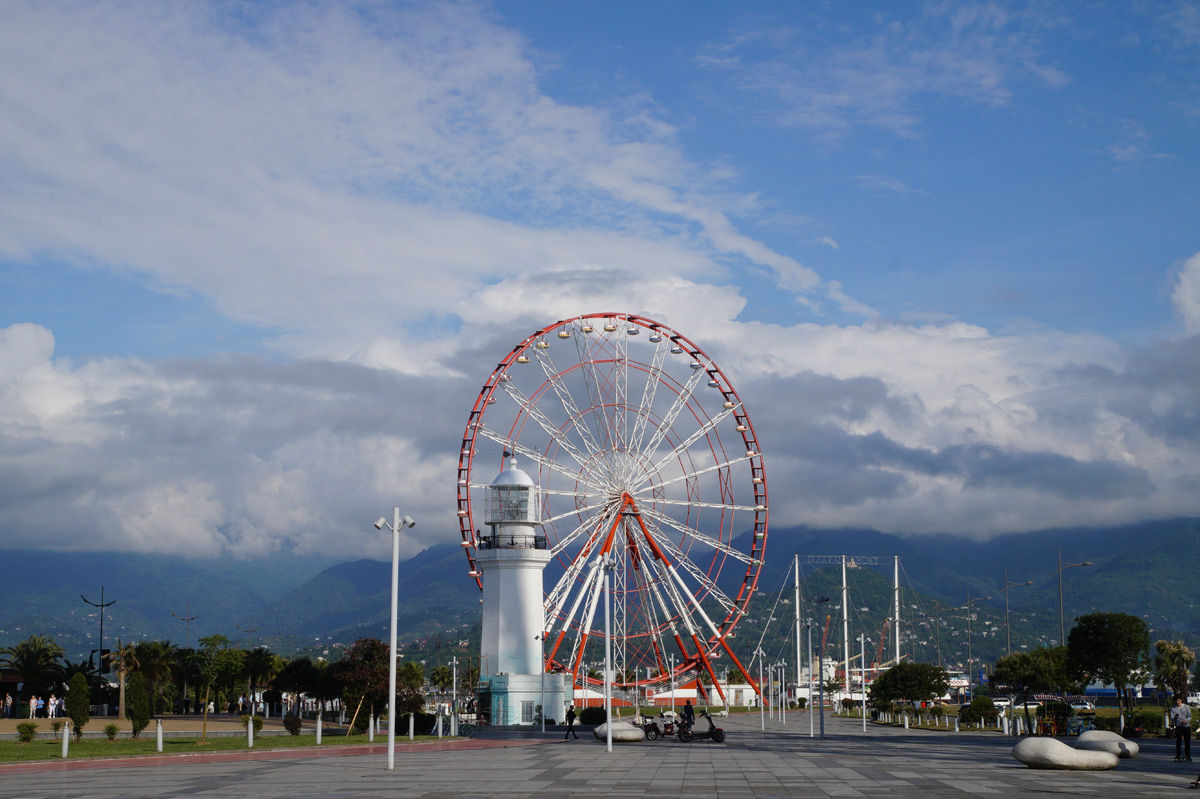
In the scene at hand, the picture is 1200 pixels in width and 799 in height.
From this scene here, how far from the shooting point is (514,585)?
74.2 metres

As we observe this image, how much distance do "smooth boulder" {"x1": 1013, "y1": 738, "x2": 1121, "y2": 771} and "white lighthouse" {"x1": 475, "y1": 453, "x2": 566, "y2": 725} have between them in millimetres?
44170

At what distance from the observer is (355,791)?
2444 cm

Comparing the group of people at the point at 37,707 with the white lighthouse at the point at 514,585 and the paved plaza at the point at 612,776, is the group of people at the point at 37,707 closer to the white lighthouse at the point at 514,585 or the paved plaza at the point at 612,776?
the white lighthouse at the point at 514,585

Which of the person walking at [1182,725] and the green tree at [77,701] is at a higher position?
the person walking at [1182,725]

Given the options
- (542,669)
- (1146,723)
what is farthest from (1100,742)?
(542,669)

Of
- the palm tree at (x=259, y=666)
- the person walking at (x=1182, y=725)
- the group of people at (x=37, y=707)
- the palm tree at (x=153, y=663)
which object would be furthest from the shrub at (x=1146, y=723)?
the palm tree at (x=259, y=666)

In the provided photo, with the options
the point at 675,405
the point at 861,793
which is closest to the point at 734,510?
the point at 675,405

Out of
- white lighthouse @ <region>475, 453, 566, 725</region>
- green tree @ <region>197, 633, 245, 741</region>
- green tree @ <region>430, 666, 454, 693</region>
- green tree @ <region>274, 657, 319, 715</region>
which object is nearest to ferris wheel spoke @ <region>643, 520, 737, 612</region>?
white lighthouse @ <region>475, 453, 566, 725</region>

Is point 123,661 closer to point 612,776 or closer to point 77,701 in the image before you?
point 77,701

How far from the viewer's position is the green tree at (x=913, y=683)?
3305 inches

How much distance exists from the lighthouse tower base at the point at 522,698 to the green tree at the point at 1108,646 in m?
33.0

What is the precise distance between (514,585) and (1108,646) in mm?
37590

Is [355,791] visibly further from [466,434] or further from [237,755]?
[466,434]

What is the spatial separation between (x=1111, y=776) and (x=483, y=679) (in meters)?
50.1
